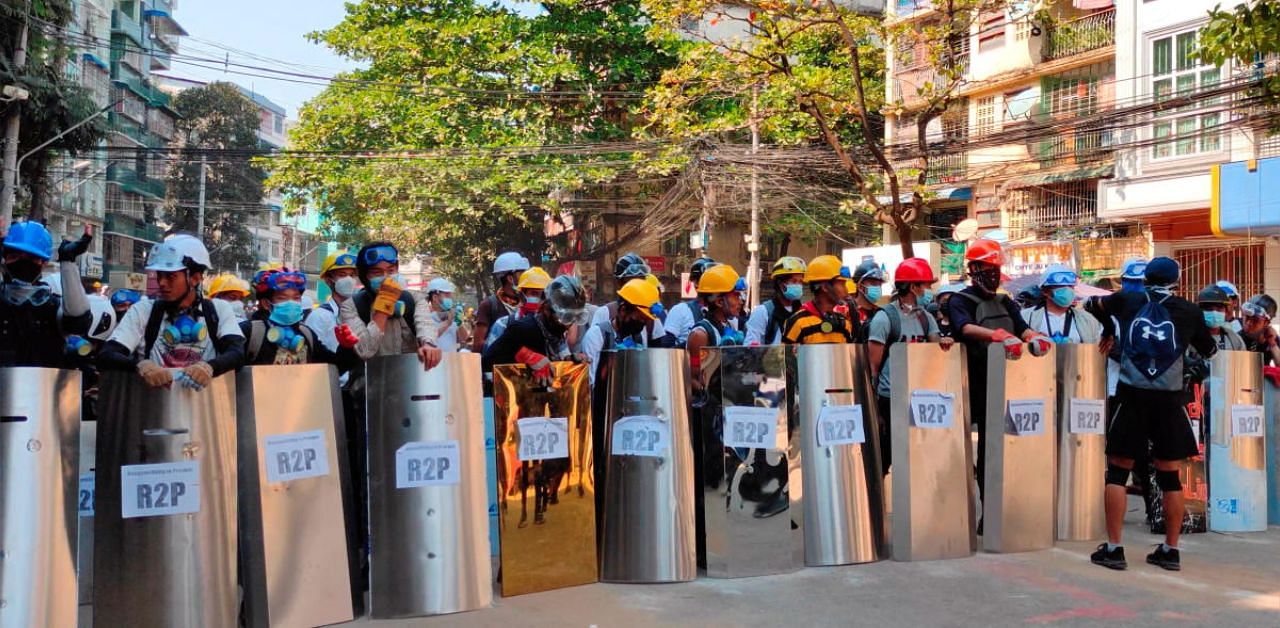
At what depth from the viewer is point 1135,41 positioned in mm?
22953

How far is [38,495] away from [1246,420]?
292 inches

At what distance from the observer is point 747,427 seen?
5883 millimetres

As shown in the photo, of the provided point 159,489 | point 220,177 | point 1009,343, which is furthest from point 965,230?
point 220,177

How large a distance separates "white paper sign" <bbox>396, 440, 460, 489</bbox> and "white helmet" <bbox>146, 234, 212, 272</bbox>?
1254 millimetres

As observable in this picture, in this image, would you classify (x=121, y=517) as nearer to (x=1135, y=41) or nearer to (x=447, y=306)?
(x=447, y=306)

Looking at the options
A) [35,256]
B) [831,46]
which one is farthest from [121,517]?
[831,46]

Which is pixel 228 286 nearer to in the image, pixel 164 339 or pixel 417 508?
pixel 164 339

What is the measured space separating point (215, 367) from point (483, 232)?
28.1 meters

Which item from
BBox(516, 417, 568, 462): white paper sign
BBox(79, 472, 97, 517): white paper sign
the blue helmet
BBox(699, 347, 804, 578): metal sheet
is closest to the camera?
BBox(79, 472, 97, 517): white paper sign

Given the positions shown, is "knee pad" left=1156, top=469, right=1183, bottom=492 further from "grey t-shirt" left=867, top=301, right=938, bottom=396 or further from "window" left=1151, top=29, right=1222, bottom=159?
"window" left=1151, top=29, right=1222, bottom=159

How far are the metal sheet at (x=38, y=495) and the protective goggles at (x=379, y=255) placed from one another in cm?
167

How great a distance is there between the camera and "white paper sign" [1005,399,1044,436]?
21.5 feet

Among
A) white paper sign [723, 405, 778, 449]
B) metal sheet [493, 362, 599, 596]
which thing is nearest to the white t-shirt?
metal sheet [493, 362, 599, 596]

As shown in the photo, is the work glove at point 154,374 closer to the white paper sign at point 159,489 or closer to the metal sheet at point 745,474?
the white paper sign at point 159,489
